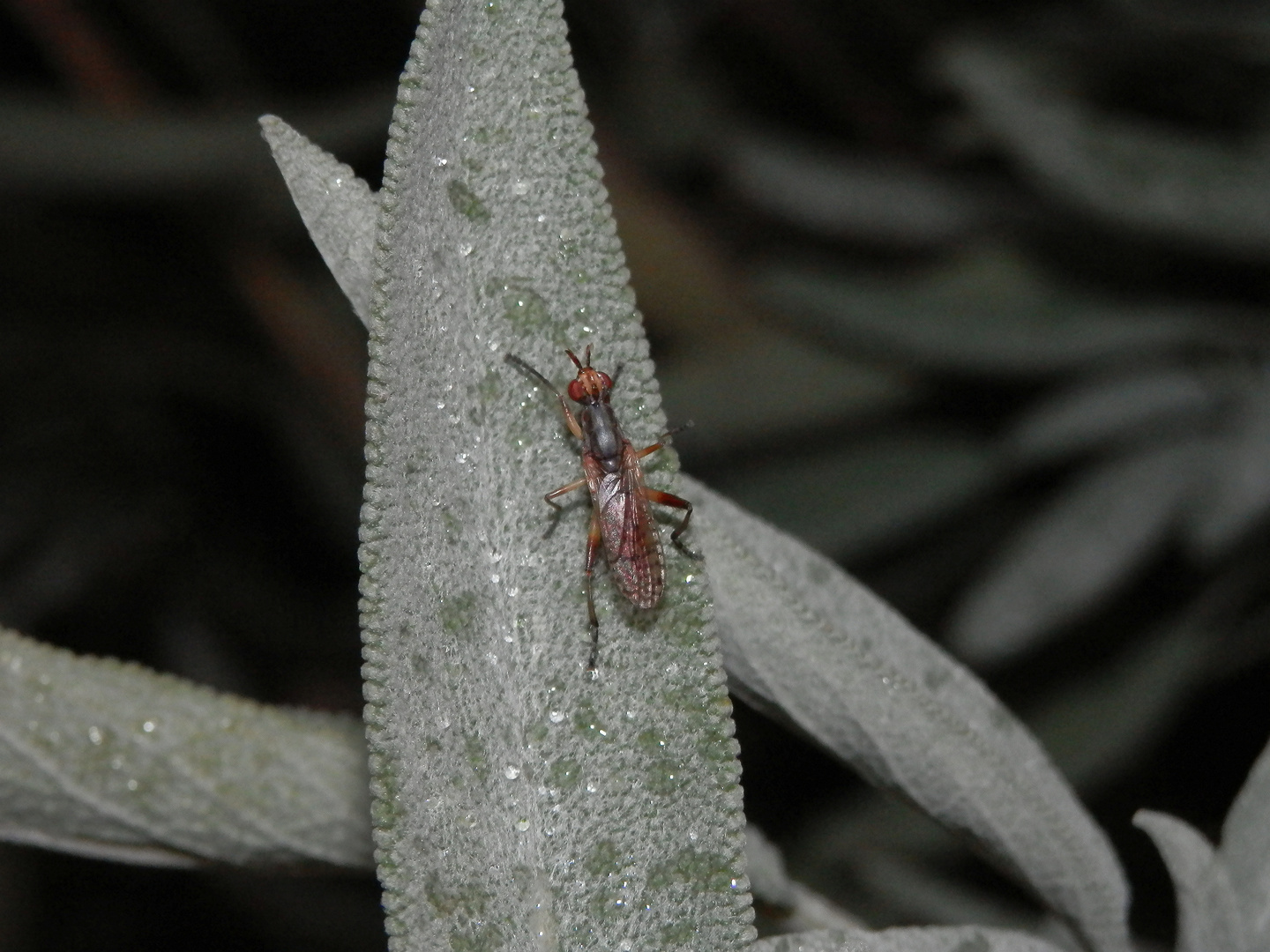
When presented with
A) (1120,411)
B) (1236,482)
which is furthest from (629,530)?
(1120,411)

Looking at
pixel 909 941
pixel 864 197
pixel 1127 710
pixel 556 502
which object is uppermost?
pixel 864 197

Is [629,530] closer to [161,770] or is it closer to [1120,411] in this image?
[161,770]

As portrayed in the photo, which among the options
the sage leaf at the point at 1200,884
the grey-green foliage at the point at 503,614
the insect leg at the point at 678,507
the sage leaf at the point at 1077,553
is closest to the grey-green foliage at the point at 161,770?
the grey-green foliage at the point at 503,614

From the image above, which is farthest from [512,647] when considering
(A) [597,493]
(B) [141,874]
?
(B) [141,874]

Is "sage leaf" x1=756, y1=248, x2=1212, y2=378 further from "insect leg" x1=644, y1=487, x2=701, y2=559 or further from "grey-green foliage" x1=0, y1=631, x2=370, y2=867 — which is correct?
"grey-green foliage" x1=0, y1=631, x2=370, y2=867

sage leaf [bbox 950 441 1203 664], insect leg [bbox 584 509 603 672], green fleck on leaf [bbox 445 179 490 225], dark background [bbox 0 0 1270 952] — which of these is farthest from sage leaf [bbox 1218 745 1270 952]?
sage leaf [bbox 950 441 1203 664]

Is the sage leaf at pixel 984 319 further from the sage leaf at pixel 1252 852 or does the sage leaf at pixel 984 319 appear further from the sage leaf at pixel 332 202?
the sage leaf at pixel 332 202

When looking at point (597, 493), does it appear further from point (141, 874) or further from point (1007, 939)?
point (141, 874)
